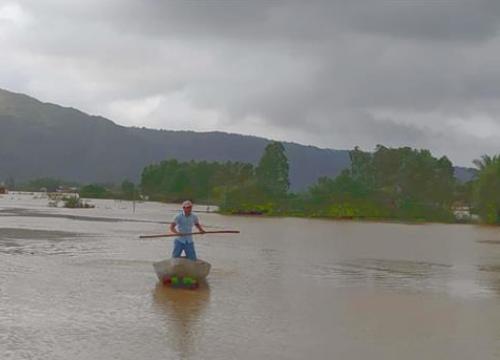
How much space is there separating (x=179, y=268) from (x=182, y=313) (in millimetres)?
3574

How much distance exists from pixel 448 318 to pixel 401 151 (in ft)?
319

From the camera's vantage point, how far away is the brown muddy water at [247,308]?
40.4 ft

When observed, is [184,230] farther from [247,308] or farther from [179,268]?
[247,308]

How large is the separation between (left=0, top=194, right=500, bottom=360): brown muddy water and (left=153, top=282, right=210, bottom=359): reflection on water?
25mm

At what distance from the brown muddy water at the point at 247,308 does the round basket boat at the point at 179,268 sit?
389mm

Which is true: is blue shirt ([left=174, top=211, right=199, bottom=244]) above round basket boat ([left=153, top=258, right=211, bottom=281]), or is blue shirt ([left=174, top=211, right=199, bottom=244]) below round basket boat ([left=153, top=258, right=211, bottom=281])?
above

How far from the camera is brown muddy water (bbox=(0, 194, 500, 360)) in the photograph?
1230cm

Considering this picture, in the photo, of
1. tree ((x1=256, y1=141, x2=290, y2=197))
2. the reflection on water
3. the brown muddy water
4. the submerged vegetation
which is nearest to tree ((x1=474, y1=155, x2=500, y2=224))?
the submerged vegetation

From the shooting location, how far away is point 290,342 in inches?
509

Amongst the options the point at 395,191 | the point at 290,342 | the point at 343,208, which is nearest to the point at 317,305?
the point at 290,342

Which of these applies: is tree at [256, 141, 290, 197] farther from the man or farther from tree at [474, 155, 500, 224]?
the man

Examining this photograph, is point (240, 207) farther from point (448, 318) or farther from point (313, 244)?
point (448, 318)

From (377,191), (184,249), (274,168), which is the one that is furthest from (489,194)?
(184,249)

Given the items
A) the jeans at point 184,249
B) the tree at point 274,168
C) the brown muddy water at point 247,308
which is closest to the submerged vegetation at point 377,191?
the tree at point 274,168
